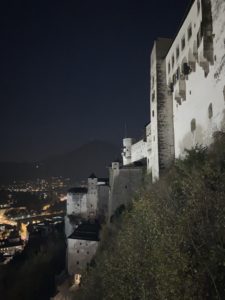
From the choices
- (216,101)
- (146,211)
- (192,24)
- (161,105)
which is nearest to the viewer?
(146,211)

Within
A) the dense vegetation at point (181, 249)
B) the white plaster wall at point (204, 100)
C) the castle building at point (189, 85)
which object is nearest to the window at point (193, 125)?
the castle building at point (189, 85)

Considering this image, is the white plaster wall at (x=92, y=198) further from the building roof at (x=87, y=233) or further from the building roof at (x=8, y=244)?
the building roof at (x=8, y=244)

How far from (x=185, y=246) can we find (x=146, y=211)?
14.2ft

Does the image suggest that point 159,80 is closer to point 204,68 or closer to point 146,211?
point 204,68

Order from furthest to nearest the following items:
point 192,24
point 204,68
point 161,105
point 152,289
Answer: point 161,105 < point 192,24 < point 204,68 < point 152,289

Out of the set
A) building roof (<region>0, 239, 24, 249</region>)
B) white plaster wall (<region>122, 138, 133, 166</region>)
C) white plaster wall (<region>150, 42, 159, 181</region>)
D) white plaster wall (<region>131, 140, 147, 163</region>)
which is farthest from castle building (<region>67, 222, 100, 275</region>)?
building roof (<region>0, 239, 24, 249</region>)

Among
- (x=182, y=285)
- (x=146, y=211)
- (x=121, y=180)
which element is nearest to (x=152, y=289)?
(x=182, y=285)

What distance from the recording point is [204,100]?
19.1 metres

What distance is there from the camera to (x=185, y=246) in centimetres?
1052

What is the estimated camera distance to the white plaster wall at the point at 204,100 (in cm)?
1633

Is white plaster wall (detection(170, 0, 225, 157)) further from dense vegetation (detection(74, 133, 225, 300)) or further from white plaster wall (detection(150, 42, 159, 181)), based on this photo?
dense vegetation (detection(74, 133, 225, 300))

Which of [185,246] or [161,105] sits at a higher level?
[161,105]

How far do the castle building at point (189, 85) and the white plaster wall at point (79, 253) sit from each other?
12.0m

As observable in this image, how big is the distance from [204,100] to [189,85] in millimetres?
3294
